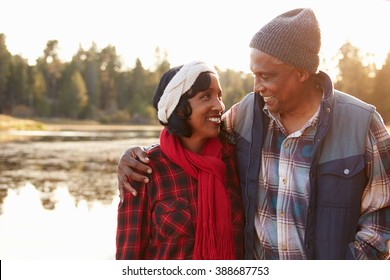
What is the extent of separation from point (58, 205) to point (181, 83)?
491 centimetres

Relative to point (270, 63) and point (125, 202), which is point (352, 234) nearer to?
point (270, 63)

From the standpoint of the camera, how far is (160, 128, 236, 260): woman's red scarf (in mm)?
1814

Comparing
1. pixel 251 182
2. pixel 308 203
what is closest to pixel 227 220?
pixel 251 182

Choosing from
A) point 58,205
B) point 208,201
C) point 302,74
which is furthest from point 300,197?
point 58,205

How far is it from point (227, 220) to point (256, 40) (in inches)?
23.4

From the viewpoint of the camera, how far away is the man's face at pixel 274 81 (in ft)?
5.83

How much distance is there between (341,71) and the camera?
24.1 ft

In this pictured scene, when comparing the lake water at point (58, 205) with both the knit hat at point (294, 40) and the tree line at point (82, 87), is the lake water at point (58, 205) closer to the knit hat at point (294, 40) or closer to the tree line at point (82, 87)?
the knit hat at point (294, 40)

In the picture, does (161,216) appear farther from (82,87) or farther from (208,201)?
(82,87)

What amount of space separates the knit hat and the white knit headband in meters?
0.19

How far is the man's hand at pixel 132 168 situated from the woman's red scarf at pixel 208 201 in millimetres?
79

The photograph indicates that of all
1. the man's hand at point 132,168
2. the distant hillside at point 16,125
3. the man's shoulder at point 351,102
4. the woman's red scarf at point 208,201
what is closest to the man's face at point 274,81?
the man's shoulder at point 351,102

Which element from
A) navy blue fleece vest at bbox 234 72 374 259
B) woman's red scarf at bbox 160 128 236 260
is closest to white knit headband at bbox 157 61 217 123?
woman's red scarf at bbox 160 128 236 260

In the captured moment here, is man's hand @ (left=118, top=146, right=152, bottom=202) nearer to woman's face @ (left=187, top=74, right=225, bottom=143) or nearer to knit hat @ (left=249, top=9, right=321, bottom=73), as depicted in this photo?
woman's face @ (left=187, top=74, right=225, bottom=143)
